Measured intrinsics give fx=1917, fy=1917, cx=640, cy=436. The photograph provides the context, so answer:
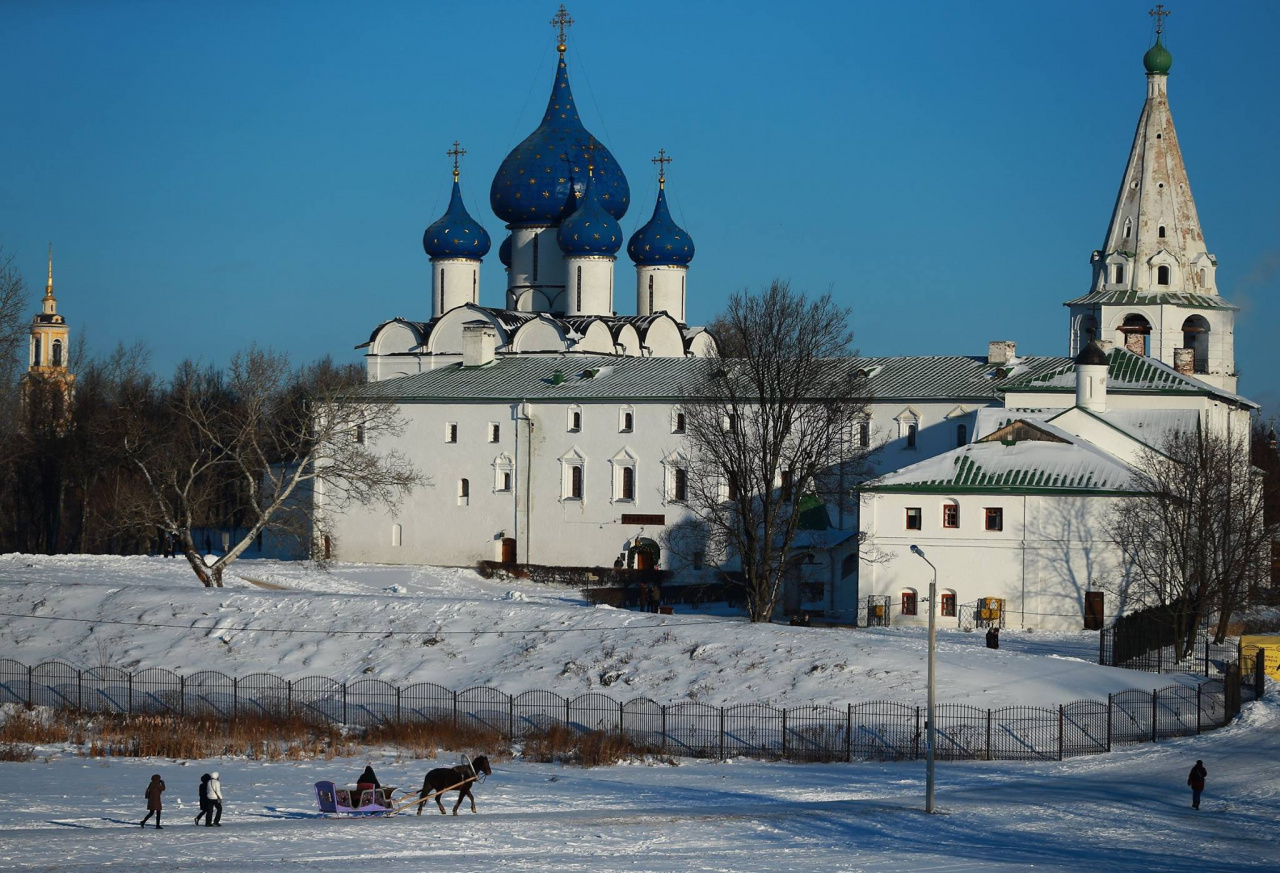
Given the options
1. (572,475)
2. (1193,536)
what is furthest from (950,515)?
(572,475)

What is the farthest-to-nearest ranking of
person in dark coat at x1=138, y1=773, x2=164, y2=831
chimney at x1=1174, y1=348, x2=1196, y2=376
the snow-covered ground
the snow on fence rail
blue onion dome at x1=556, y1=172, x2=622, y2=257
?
blue onion dome at x1=556, y1=172, x2=622, y2=257 → chimney at x1=1174, y1=348, x2=1196, y2=376 → the snow-covered ground → the snow on fence rail → person in dark coat at x1=138, y1=773, x2=164, y2=831

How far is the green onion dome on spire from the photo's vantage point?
57.2 m

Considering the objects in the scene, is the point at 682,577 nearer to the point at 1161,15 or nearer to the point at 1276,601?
the point at 1276,601

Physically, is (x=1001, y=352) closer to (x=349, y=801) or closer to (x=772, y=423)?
(x=772, y=423)

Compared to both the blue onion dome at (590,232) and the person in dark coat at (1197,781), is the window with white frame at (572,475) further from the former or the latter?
the person in dark coat at (1197,781)

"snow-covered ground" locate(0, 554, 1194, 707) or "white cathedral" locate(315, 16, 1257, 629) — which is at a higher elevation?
"white cathedral" locate(315, 16, 1257, 629)

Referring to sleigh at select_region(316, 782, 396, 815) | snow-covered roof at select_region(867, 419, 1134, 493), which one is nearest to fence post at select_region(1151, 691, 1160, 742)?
sleigh at select_region(316, 782, 396, 815)

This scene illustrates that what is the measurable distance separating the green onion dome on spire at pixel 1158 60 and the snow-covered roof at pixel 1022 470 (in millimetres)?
15676

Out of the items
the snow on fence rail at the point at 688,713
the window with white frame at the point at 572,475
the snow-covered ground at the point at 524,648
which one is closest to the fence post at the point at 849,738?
the snow on fence rail at the point at 688,713

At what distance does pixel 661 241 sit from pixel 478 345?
9.53 meters

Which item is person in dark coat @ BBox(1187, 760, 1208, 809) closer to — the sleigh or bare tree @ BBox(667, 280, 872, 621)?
the sleigh

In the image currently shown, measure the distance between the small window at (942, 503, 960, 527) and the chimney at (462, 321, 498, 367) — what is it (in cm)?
2120

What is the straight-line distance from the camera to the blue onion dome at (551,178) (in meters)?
67.8

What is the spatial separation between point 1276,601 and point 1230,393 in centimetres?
1037
